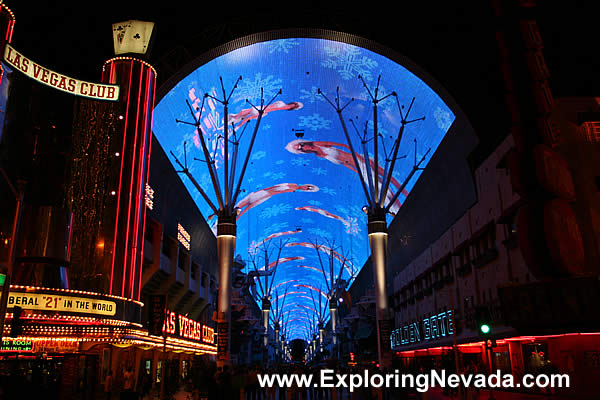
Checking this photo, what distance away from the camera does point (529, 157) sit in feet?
50.7

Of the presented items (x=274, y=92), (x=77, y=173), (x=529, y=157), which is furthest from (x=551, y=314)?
(x=274, y=92)

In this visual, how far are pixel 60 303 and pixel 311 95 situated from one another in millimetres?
27081

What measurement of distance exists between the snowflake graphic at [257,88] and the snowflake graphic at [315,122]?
5223 millimetres

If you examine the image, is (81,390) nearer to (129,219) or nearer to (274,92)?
(129,219)

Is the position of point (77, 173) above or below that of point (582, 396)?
above

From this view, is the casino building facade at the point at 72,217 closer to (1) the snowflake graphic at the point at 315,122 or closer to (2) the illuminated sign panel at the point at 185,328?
(2) the illuminated sign panel at the point at 185,328

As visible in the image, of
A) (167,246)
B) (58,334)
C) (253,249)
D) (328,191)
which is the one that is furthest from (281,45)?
(253,249)

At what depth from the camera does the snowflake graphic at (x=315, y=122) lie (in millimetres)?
40812

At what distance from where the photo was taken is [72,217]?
16.0 meters

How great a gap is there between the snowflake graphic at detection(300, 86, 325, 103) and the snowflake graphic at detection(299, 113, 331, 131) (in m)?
2.46

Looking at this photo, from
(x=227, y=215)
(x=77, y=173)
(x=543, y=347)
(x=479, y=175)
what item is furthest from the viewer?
(x=227, y=215)

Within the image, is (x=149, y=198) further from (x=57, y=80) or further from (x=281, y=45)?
(x=281, y=45)

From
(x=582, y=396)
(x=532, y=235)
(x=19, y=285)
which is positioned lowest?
(x=582, y=396)

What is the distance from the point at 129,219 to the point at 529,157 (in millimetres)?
13569
